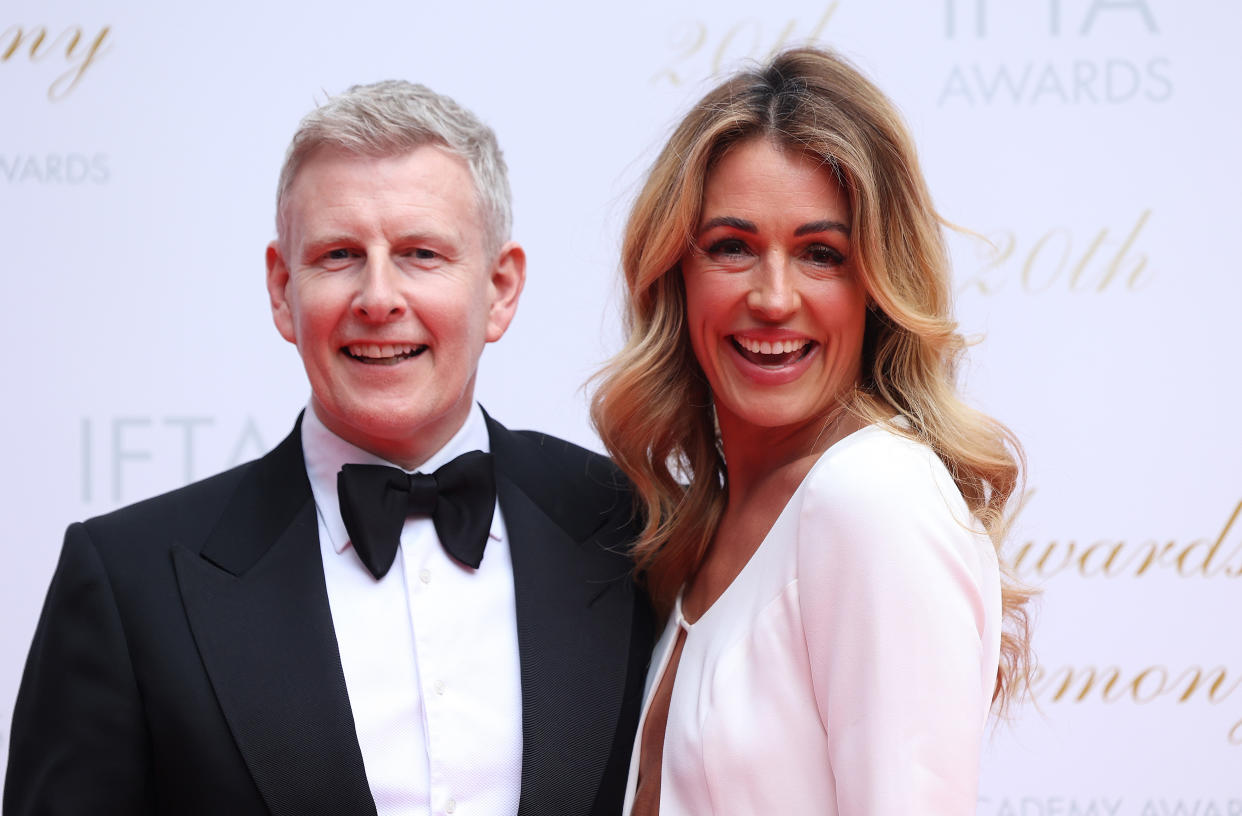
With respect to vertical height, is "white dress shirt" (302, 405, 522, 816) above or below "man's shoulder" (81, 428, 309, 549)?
below

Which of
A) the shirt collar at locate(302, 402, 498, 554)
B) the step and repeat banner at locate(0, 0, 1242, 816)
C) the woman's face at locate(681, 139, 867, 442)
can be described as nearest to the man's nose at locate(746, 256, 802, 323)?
the woman's face at locate(681, 139, 867, 442)

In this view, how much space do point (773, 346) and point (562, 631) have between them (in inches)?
18.6

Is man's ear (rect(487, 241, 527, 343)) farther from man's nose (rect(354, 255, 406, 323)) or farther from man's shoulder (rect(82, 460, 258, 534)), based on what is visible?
man's shoulder (rect(82, 460, 258, 534))

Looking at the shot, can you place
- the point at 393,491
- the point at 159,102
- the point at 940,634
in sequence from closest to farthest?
the point at 940,634 < the point at 393,491 < the point at 159,102

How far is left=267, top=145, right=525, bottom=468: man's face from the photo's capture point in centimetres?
168

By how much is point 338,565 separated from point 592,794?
446 millimetres

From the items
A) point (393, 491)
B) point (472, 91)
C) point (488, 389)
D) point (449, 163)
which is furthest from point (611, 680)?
point (472, 91)

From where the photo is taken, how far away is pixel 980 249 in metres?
2.61

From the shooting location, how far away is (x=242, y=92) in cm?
259

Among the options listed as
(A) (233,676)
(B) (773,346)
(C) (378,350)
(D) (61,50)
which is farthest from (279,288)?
(D) (61,50)

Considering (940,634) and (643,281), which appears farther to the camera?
(643,281)

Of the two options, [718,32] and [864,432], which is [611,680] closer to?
[864,432]

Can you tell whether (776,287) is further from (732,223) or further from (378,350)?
(378,350)

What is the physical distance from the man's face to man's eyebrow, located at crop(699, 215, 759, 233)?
0.34 metres
